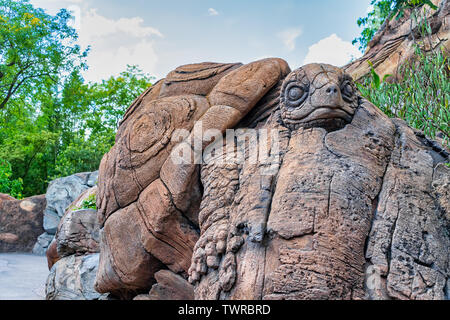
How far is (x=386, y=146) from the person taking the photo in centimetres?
268

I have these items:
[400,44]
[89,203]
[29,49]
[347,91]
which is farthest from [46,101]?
[347,91]

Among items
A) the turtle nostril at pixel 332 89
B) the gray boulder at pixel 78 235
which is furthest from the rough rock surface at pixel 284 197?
the gray boulder at pixel 78 235

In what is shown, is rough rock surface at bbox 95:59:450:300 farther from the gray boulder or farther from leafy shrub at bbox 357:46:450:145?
the gray boulder

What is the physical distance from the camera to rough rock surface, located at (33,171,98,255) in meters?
12.1

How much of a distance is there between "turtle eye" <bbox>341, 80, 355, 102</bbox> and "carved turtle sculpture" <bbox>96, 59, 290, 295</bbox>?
842mm

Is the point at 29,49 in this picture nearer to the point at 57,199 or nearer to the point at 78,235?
the point at 57,199

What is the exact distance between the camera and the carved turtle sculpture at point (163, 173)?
11.4 ft

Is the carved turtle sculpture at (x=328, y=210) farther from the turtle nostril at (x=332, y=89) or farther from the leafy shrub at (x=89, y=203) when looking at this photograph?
the leafy shrub at (x=89, y=203)

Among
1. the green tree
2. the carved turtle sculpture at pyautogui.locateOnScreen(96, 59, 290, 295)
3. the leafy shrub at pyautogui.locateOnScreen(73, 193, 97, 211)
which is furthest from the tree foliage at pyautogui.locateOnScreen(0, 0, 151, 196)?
the carved turtle sculpture at pyautogui.locateOnScreen(96, 59, 290, 295)

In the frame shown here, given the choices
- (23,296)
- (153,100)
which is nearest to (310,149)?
(153,100)

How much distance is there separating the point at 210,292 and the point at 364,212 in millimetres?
1026

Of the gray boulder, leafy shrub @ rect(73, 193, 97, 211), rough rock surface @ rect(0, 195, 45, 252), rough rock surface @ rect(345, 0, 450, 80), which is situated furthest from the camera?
rough rock surface @ rect(0, 195, 45, 252)

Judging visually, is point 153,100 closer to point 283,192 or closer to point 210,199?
point 210,199

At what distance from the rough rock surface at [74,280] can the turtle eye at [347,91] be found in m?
4.28
